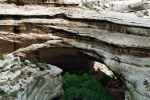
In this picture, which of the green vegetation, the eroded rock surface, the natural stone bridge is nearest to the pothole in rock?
the green vegetation

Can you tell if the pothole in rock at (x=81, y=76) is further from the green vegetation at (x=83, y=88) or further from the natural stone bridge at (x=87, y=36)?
the natural stone bridge at (x=87, y=36)

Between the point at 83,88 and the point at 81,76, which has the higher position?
the point at 81,76

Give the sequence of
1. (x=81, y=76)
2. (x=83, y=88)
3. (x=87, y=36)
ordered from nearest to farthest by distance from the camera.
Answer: (x=87, y=36) < (x=83, y=88) < (x=81, y=76)

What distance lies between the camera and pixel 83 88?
8.71m

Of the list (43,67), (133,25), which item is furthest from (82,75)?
(133,25)

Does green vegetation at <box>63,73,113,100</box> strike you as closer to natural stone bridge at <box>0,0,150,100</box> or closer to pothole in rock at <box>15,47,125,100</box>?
pothole in rock at <box>15,47,125,100</box>

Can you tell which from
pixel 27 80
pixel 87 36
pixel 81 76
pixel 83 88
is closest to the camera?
pixel 27 80

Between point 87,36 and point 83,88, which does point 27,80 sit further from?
point 83,88

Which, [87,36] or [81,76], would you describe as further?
[81,76]

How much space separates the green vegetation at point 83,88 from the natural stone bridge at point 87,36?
0.80 metres

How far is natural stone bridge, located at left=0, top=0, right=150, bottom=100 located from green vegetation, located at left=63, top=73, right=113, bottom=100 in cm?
80

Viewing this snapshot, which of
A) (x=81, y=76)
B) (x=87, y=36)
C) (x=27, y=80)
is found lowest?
(x=81, y=76)

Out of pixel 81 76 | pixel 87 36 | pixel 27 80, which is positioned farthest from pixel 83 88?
pixel 27 80

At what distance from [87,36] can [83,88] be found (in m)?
1.35
